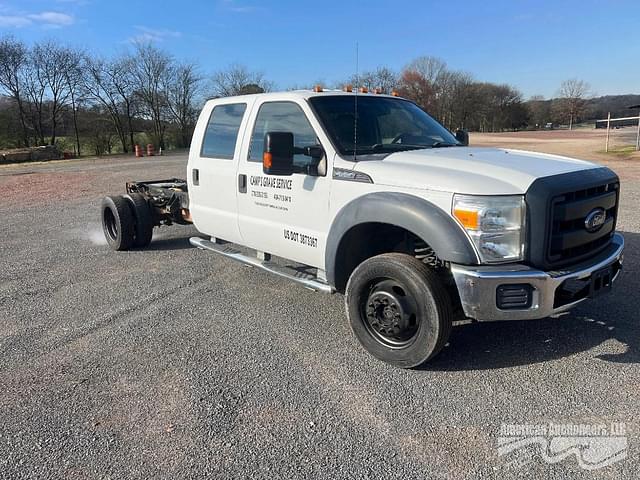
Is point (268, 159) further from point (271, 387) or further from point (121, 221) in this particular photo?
point (121, 221)

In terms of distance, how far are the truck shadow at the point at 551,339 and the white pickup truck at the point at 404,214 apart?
0.33m

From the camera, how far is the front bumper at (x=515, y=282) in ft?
10.4

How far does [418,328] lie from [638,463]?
1440mm

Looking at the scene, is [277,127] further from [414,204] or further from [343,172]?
[414,204]

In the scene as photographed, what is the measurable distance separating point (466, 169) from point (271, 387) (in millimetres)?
2028

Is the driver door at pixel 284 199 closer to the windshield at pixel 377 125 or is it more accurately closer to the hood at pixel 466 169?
the windshield at pixel 377 125

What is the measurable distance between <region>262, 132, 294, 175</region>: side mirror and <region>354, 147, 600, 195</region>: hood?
1.77 feet

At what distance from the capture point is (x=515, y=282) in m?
Answer: 3.16

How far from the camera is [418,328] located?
11.6 ft

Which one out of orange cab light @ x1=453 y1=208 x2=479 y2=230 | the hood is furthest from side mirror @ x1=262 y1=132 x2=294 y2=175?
orange cab light @ x1=453 y1=208 x2=479 y2=230

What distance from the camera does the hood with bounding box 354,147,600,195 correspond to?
3243 mm

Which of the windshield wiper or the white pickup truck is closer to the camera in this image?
the white pickup truck

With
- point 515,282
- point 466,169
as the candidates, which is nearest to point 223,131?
point 466,169

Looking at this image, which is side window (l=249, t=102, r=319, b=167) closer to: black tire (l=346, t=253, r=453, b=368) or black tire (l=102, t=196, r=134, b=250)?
black tire (l=346, t=253, r=453, b=368)
